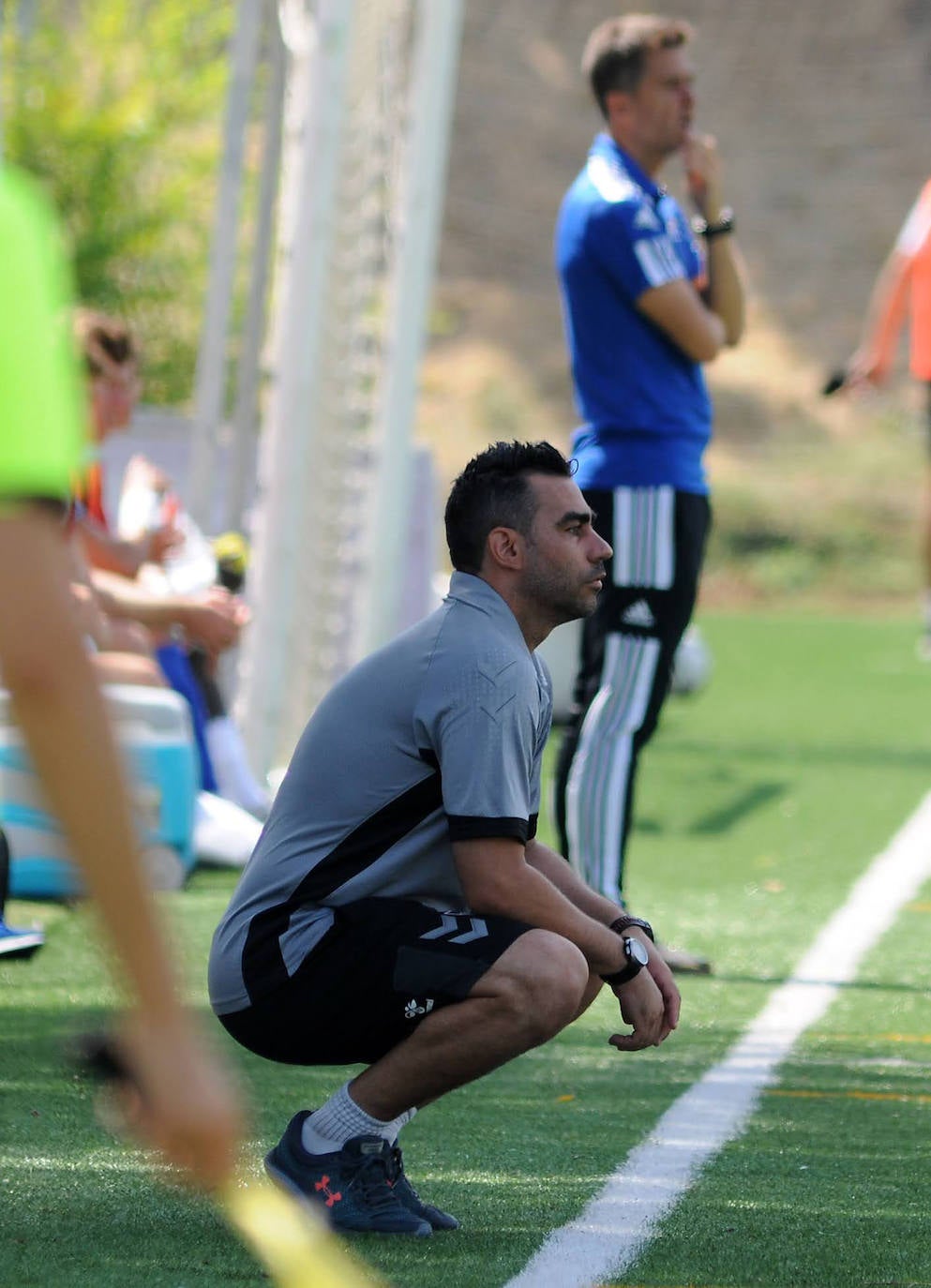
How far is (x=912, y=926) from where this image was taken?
7102 millimetres

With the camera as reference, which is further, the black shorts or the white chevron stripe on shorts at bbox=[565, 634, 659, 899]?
the white chevron stripe on shorts at bbox=[565, 634, 659, 899]

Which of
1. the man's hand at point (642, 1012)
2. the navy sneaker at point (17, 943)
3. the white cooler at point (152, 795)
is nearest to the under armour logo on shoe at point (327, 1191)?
the man's hand at point (642, 1012)

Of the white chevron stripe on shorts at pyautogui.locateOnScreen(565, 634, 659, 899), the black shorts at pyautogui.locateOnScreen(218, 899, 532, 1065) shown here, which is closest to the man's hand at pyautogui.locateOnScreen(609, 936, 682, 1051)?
the black shorts at pyautogui.locateOnScreen(218, 899, 532, 1065)

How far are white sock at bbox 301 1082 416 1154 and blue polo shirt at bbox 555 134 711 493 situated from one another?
2827 mm

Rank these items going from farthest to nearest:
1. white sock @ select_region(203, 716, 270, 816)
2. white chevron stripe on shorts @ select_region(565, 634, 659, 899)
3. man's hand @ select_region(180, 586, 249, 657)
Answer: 1. white sock @ select_region(203, 716, 270, 816)
2. man's hand @ select_region(180, 586, 249, 657)
3. white chevron stripe on shorts @ select_region(565, 634, 659, 899)

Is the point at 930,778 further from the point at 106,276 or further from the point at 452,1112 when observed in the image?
the point at 106,276

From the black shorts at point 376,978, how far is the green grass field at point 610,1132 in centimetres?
32

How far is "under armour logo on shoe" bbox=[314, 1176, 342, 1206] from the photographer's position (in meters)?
3.62

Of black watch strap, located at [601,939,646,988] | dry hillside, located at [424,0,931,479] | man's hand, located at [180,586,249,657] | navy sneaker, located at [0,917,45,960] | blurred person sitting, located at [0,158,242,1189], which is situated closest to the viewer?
blurred person sitting, located at [0,158,242,1189]

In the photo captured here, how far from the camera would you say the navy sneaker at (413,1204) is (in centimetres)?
362

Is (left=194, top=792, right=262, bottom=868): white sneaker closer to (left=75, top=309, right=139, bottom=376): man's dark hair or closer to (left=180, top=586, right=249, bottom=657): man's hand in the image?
(left=180, top=586, right=249, bottom=657): man's hand

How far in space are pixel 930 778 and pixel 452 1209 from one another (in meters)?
7.93

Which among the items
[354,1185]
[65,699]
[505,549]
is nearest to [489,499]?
[505,549]

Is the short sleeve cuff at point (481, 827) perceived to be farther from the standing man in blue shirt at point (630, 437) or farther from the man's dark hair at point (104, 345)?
the man's dark hair at point (104, 345)
